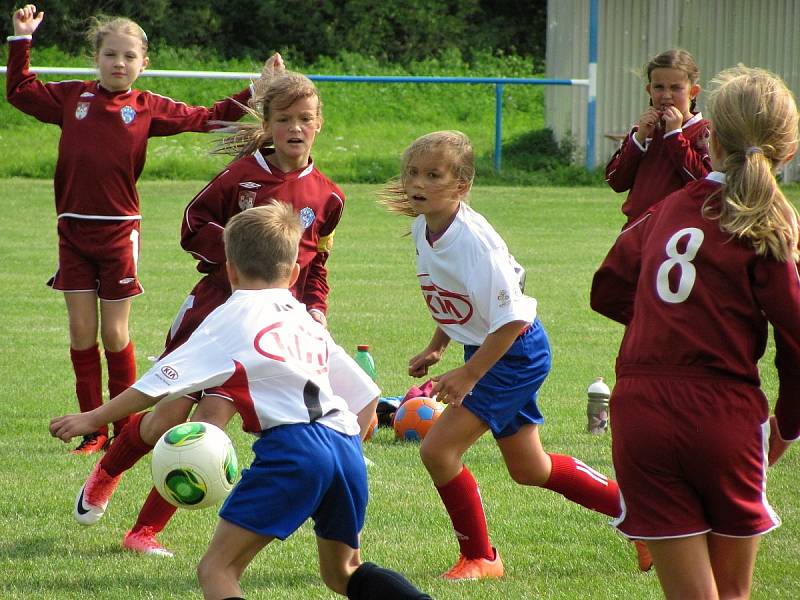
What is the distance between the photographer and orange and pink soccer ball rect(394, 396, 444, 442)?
609 cm

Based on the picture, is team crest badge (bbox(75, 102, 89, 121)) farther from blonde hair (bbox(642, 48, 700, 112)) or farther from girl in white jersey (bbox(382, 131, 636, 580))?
blonde hair (bbox(642, 48, 700, 112))

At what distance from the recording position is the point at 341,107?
24000 mm

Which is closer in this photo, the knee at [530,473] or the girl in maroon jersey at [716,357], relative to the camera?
the girl in maroon jersey at [716,357]

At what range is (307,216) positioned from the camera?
474cm

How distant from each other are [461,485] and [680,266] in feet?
5.20

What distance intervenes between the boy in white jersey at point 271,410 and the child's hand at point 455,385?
1.74 feet

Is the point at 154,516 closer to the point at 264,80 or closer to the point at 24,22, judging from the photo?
the point at 264,80

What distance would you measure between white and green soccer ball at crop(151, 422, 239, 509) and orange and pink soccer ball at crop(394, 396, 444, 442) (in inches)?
99.1

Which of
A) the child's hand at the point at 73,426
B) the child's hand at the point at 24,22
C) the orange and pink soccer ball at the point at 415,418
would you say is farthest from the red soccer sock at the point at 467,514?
the child's hand at the point at 24,22

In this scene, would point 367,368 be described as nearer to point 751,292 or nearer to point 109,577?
point 109,577

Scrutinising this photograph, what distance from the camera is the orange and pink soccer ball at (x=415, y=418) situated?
609cm

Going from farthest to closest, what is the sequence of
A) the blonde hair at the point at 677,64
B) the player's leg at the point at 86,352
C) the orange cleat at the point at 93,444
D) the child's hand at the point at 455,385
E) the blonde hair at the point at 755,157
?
the player's leg at the point at 86,352, the orange cleat at the point at 93,444, the blonde hair at the point at 677,64, the child's hand at the point at 455,385, the blonde hair at the point at 755,157

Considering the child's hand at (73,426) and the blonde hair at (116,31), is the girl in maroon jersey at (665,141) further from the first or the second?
the child's hand at (73,426)

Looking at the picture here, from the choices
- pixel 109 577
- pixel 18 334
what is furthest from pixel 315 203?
pixel 18 334
